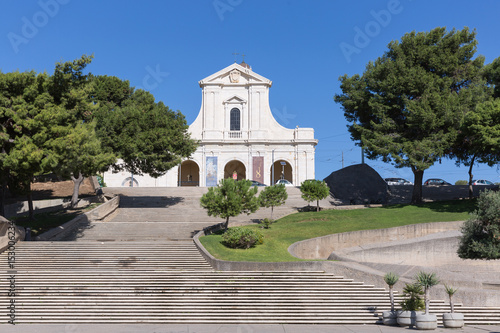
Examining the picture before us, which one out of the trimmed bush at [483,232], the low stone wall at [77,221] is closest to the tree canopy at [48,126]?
the low stone wall at [77,221]

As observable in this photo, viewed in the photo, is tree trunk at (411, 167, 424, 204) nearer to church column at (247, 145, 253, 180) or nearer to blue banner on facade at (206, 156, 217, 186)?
church column at (247, 145, 253, 180)

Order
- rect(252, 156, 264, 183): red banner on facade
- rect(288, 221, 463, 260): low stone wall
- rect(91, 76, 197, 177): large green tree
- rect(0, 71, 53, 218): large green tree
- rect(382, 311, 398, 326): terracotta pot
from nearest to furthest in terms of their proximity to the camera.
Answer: rect(382, 311, 398, 326): terracotta pot
rect(0, 71, 53, 218): large green tree
rect(288, 221, 463, 260): low stone wall
rect(91, 76, 197, 177): large green tree
rect(252, 156, 264, 183): red banner on facade

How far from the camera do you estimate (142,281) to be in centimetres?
1628

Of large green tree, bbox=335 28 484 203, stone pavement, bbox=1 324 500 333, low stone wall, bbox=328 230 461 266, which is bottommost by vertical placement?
stone pavement, bbox=1 324 500 333

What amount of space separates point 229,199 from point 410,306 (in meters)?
11.4

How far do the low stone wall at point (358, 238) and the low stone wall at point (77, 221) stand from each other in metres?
11.5

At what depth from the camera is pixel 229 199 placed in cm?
2370

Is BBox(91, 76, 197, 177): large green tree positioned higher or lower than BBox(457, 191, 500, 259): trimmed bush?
higher

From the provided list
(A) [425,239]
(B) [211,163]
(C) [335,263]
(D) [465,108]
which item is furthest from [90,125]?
(B) [211,163]

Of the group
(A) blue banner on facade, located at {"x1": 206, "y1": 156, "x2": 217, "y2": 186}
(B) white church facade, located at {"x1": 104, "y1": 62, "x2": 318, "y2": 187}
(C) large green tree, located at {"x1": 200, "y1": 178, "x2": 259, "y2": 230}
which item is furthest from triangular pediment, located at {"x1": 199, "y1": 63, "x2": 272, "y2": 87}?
(C) large green tree, located at {"x1": 200, "y1": 178, "x2": 259, "y2": 230}

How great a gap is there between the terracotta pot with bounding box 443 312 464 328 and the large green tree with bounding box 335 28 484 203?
18480mm

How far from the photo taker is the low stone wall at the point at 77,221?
2385 centimetres

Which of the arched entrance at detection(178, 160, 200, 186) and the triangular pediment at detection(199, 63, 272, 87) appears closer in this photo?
the triangular pediment at detection(199, 63, 272, 87)

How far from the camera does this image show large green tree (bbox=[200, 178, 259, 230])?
Answer: 23.6 meters
